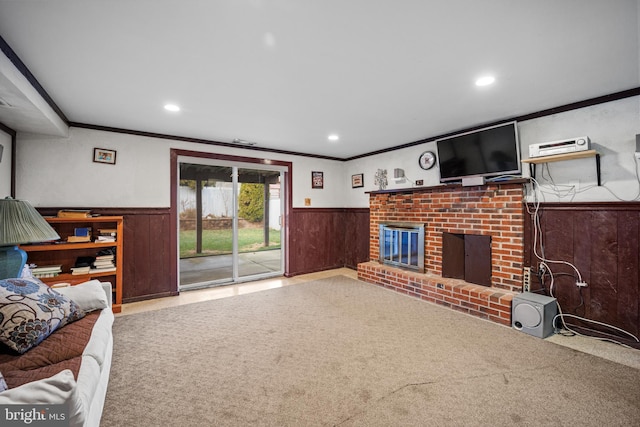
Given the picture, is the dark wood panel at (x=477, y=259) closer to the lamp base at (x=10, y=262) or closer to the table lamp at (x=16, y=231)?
the table lamp at (x=16, y=231)

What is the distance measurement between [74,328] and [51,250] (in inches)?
87.1

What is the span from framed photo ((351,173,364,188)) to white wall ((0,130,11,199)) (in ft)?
16.1

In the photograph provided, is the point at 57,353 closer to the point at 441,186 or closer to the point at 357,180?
the point at 441,186

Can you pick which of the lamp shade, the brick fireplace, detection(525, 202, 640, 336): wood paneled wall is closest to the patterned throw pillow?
the lamp shade

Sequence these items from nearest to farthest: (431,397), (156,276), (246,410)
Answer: (246,410) → (431,397) → (156,276)

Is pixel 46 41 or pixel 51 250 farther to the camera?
pixel 51 250

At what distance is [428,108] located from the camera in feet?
9.94

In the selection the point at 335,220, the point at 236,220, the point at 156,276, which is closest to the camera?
the point at 156,276

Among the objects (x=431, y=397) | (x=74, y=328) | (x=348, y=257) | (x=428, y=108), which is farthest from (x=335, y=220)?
(x=74, y=328)

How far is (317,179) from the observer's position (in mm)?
5582

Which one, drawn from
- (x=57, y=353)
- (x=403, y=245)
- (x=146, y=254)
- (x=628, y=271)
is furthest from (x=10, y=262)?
(x=628, y=271)

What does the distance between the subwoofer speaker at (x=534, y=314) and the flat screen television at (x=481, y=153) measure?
141 centimetres

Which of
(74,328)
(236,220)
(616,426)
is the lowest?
(616,426)

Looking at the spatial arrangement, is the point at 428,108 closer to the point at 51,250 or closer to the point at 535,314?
the point at 535,314
